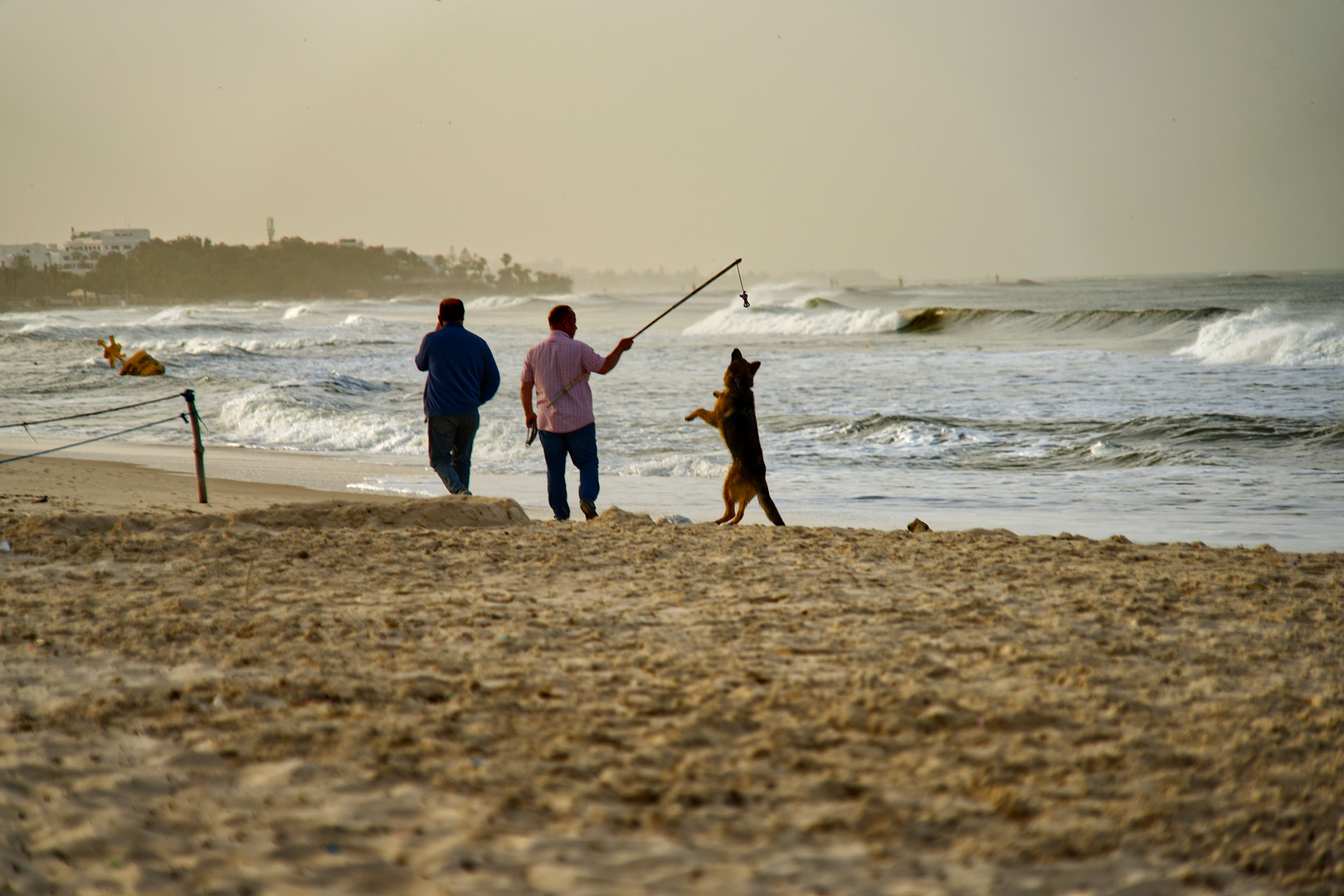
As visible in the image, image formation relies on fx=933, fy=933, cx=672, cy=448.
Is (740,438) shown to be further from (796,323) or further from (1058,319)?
(796,323)

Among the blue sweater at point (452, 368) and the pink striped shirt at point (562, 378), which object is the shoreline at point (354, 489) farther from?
the blue sweater at point (452, 368)

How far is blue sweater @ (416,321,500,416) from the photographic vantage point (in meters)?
6.60

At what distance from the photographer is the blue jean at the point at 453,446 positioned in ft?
22.2

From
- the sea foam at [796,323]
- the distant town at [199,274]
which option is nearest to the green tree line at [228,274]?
the distant town at [199,274]

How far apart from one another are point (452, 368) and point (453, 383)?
0.11 meters

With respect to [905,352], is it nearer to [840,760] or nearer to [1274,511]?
[1274,511]

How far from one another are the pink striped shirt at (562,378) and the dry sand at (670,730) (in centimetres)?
190

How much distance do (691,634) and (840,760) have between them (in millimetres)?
1099

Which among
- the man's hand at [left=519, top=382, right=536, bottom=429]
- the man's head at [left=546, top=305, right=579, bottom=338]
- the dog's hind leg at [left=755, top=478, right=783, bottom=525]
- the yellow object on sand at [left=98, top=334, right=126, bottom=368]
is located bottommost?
the dog's hind leg at [left=755, top=478, right=783, bottom=525]

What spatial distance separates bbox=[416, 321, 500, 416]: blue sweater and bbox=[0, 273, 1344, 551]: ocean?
4.85 feet

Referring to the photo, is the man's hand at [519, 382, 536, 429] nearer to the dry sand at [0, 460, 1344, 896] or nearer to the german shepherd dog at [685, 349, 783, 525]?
the german shepherd dog at [685, 349, 783, 525]

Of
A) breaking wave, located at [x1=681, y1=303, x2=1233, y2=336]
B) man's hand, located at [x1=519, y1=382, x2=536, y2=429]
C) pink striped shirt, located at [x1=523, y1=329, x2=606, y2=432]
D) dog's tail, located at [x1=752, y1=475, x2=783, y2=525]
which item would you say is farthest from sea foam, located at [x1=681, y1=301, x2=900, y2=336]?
pink striped shirt, located at [x1=523, y1=329, x2=606, y2=432]

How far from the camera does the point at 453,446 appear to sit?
693 centimetres

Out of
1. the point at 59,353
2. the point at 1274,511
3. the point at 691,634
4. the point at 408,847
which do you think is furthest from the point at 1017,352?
the point at 59,353
